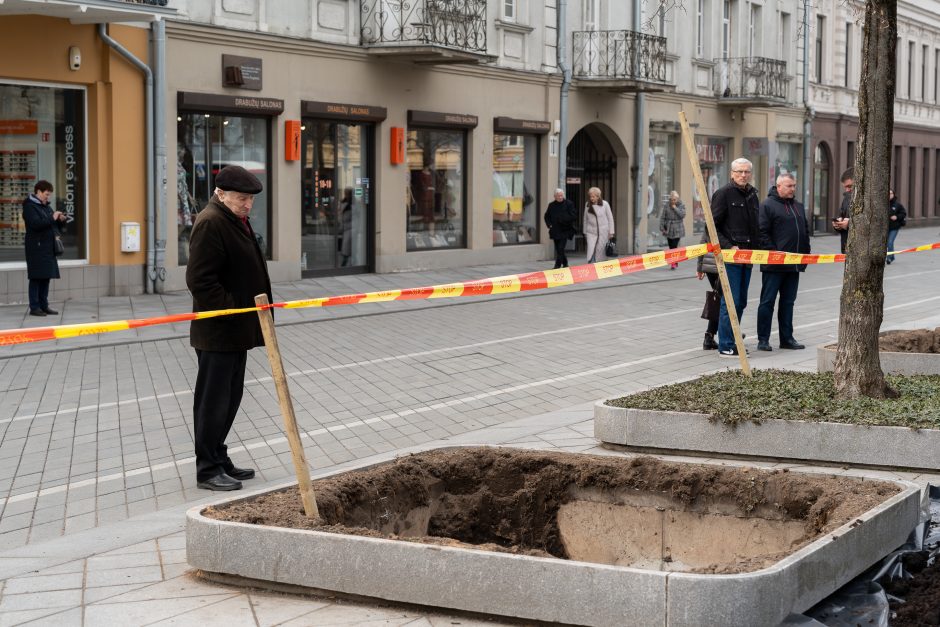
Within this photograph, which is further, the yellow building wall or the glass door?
the glass door

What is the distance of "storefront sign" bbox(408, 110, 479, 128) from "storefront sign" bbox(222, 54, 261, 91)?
4230mm

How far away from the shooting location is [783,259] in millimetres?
12734

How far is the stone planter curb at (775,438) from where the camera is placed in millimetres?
7309

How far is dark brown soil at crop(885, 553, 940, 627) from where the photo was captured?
482 centimetres

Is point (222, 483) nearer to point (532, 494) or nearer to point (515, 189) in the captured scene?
point (532, 494)

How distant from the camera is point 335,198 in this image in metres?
23.8

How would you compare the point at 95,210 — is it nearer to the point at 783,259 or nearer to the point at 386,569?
the point at 783,259

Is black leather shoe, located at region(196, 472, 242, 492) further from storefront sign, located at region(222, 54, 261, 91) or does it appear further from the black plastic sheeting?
storefront sign, located at region(222, 54, 261, 91)

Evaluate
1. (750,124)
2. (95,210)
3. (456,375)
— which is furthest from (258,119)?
(750,124)

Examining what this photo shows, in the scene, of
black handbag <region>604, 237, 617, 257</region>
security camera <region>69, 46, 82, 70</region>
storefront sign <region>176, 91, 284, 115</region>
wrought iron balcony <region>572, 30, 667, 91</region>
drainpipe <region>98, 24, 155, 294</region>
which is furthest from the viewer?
wrought iron balcony <region>572, 30, 667, 91</region>

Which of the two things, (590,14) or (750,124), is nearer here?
(590,14)

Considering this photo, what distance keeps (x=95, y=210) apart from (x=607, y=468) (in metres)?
14.5

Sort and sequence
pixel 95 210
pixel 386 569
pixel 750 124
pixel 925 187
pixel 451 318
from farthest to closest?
pixel 925 187
pixel 750 124
pixel 95 210
pixel 451 318
pixel 386 569

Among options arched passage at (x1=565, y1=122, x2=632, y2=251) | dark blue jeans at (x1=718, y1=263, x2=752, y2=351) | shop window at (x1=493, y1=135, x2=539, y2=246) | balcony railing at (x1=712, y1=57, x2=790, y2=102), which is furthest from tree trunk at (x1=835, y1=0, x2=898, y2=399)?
balcony railing at (x1=712, y1=57, x2=790, y2=102)
